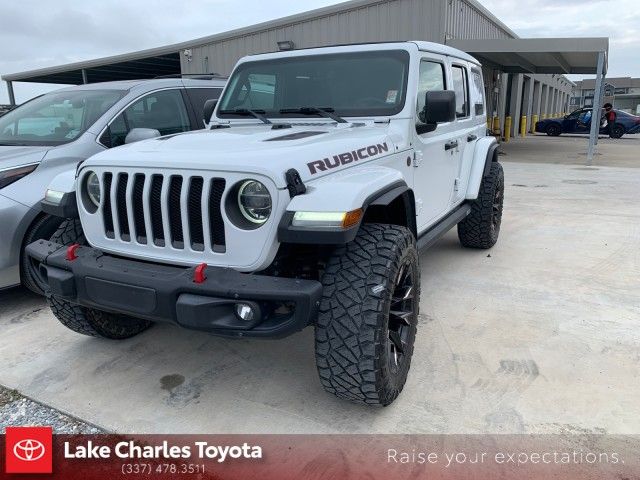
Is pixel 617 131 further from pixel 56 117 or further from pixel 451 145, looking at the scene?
pixel 56 117

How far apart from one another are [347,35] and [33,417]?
1384cm

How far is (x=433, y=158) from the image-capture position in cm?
372

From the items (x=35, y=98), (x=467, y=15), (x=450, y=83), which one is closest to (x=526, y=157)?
(x=467, y=15)

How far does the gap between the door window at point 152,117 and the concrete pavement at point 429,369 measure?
1.53 m

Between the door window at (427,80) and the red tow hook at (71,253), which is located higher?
the door window at (427,80)

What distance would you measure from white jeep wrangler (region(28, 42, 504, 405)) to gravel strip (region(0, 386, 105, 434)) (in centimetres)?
54

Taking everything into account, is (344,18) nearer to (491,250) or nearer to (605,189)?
(605,189)

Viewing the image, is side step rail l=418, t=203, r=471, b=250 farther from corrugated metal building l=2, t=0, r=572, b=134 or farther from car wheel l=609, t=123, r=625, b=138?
car wheel l=609, t=123, r=625, b=138

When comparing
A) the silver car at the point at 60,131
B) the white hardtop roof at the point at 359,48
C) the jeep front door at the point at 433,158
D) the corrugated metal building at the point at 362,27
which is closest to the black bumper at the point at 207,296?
the silver car at the point at 60,131

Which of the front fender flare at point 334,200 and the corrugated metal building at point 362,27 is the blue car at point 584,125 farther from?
the front fender flare at point 334,200

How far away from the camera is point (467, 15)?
1513 cm

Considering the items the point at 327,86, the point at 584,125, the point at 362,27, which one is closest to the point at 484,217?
the point at 327,86

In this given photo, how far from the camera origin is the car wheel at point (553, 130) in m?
26.1

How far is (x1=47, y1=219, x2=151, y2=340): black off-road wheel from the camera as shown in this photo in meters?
2.94
